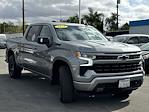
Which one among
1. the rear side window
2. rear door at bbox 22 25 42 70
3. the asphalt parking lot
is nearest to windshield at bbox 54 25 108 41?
the rear side window

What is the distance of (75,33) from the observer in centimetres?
895

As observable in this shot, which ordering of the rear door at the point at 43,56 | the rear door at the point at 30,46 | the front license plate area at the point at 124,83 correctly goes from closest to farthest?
the front license plate area at the point at 124,83 → the rear door at the point at 43,56 → the rear door at the point at 30,46

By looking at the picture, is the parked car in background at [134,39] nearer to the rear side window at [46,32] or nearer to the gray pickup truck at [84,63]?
the rear side window at [46,32]

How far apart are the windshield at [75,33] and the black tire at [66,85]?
3.58 feet

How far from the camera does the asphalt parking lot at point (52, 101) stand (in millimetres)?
7438

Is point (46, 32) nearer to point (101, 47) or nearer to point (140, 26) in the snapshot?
point (101, 47)

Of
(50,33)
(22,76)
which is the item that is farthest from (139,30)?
(50,33)

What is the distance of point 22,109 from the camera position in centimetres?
739

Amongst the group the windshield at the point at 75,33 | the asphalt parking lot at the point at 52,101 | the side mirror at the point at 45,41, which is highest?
the windshield at the point at 75,33

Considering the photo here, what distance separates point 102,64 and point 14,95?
277 cm

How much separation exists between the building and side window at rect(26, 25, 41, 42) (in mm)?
37103

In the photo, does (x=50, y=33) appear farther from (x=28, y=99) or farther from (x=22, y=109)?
(x=22, y=109)

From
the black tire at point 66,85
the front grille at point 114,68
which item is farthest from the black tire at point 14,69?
the front grille at point 114,68

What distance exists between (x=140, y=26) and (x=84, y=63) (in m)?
41.4
